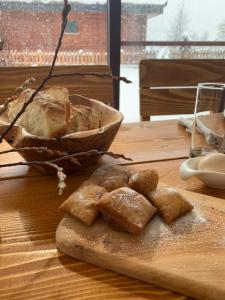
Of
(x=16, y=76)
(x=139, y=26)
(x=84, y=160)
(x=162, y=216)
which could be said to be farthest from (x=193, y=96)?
(x=139, y=26)

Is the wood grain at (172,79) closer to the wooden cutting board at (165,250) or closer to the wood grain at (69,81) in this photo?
the wood grain at (69,81)

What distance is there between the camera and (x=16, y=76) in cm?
127

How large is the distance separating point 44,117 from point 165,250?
349mm

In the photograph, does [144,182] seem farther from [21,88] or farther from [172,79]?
[172,79]

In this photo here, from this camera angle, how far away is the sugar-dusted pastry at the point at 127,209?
1.48ft

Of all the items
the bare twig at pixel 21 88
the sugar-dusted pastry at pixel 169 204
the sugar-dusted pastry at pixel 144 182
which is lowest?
the sugar-dusted pastry at pixel 169 204

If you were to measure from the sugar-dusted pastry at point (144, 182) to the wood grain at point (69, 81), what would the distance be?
2.80 ft

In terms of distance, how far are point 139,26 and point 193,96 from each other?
1405 millimetres

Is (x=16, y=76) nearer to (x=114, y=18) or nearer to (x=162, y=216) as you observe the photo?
(x=162, y=216)

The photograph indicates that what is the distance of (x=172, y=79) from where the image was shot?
149 cm

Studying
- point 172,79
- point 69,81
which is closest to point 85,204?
point 69,81

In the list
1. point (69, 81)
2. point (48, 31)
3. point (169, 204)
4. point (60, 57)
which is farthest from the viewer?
point (60, 57)

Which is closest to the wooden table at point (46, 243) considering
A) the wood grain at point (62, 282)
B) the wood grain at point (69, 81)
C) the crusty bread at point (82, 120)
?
the wood grain at point (62, 282)

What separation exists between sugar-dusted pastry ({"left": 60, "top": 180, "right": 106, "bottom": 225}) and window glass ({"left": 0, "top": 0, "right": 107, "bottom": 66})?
2113mm
